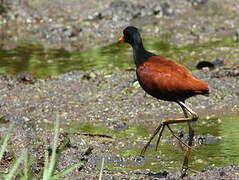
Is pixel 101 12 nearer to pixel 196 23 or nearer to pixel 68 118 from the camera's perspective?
pixel 196 23

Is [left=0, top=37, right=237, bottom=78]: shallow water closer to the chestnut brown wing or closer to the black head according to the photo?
the black head

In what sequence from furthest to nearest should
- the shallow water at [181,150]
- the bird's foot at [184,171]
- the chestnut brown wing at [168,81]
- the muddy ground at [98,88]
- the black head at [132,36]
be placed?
the black head at [132,36] < the muddy ground at [98,88] < the shallow water at [181,150] < the chestnut brown wing at [168,81] < the bird's foot at [184,171]

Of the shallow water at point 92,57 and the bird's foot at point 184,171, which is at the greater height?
the bird's foot at point 184,171

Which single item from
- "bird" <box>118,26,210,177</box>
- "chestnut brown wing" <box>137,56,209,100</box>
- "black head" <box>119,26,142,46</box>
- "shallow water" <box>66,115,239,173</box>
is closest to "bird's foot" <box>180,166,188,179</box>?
"bird" <box>118,26,210,177</box>

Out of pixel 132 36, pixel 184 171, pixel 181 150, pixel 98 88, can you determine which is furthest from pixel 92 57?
pixel 184 171

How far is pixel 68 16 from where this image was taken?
15.9 metres

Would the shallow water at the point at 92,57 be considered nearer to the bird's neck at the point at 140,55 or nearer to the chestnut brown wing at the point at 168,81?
the bird's neck at the point at 140,55

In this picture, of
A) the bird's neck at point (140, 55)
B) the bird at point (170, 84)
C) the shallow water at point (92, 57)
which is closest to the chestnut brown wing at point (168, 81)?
the bird at point (170, 84)

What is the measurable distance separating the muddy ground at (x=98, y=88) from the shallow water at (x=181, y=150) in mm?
70

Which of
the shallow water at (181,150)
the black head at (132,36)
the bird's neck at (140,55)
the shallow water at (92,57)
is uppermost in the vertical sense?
the black head at (132,36)

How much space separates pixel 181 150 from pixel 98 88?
327 cm

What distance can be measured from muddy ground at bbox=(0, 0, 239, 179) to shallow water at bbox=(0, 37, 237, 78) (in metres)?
0.45

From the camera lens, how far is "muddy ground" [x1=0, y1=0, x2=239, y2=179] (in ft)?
20.5

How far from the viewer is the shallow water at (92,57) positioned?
36.3 feet
